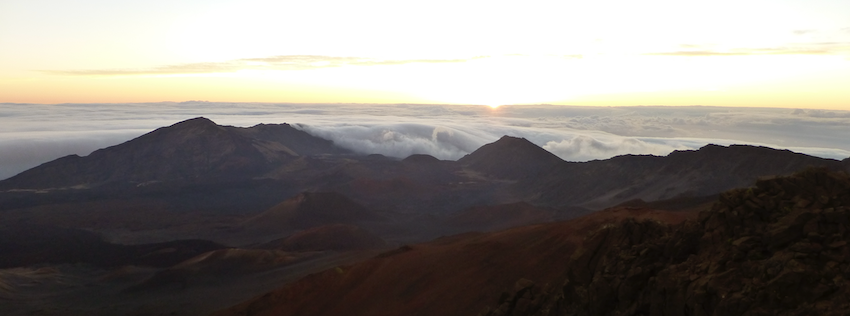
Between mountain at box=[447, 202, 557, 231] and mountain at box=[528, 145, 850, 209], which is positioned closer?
mountain at box=[447, 202, 557, 231]

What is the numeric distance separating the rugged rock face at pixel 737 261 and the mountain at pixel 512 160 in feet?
279

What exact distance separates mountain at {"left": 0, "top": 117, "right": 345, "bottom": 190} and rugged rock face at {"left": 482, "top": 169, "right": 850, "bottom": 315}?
103 m

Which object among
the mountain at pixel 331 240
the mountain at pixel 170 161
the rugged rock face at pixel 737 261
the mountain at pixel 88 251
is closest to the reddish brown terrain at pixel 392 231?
the rugged rock face at pixel 737 261

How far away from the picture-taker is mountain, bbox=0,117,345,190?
107 m

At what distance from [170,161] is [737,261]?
11809 cm

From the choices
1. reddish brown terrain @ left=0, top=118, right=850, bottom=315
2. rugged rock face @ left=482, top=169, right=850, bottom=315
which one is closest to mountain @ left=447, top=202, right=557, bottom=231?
reddish brown terrain @ left=0, top=118, right=850, bottom=315

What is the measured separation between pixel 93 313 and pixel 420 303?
21.1 m

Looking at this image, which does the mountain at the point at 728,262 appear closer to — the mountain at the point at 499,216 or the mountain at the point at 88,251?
the mountain at the point at 88,251

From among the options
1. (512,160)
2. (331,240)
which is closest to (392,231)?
(331,240)

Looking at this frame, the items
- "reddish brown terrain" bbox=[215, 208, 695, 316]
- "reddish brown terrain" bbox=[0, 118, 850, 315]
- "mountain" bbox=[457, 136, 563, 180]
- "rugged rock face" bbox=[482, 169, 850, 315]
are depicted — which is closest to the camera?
"rugged rock face" bbox=[482, 169, 850, 315]

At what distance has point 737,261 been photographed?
11430mm

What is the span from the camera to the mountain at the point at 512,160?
105188 millimetres

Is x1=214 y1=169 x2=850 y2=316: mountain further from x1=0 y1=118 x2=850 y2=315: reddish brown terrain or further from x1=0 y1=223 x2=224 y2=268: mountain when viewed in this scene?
x1=0 y1=223 x2=224 y2=268: mountain

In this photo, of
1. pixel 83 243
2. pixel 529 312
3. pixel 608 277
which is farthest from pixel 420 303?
pixel 83 243
